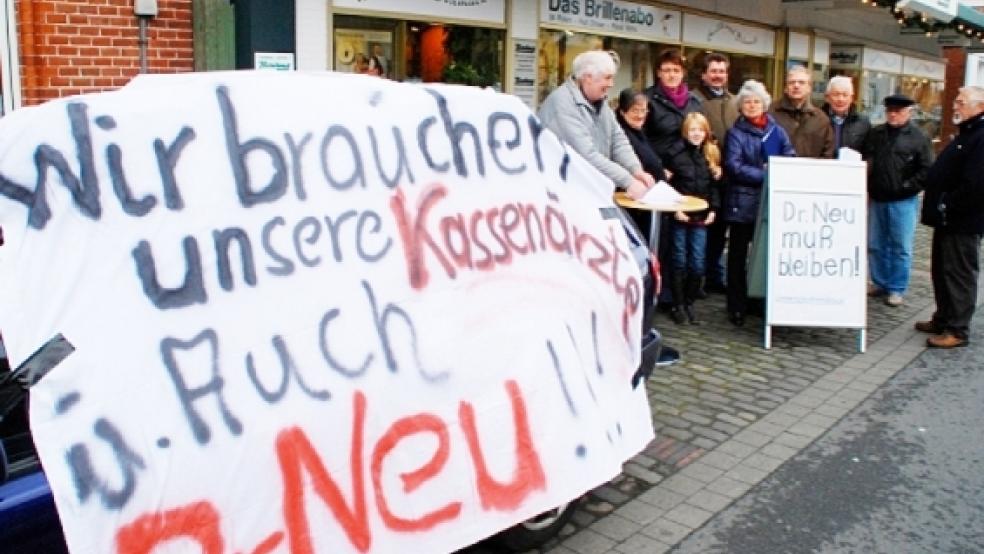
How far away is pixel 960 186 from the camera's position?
22.7ft

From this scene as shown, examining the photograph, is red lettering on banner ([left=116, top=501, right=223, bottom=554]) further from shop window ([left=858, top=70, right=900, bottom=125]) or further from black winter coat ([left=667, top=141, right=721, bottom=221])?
shop window ([left=858, top=70, right=900, bottom=125])

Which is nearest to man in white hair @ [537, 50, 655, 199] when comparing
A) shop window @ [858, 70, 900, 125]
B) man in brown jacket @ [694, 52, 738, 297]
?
man in brown jacket @ [694, 52, 738, 297]

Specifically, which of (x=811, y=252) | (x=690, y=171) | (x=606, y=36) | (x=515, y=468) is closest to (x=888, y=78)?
(x=606, y=36)

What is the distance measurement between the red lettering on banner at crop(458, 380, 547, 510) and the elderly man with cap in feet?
19.4

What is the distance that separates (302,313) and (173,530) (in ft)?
2.22

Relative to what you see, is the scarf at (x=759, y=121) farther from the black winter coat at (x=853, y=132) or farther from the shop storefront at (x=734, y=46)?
the shop storefront at (x=734, y=46)

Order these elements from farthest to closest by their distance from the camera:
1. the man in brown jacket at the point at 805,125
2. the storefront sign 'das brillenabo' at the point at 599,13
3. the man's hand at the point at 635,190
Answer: the storefront sign 'das brillenabo' at the point at 599,13 < the man in brown jacket at the point at 805,125 < the man's hand at the point at 635,190

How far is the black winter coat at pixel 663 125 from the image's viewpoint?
24.8 ft

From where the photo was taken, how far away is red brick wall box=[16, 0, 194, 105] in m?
7.13

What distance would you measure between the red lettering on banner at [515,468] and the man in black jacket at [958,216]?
4.86 metres

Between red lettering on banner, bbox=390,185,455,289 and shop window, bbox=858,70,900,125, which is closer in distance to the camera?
red lettering on banner, bbox=390,185,455,289

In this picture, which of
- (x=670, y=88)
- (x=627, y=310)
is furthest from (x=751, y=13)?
(x=627, y=310)

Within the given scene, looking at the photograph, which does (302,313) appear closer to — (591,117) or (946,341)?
(591,117)

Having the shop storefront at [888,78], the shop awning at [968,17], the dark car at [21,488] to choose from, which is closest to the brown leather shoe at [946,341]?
the dark car at [21,488]
